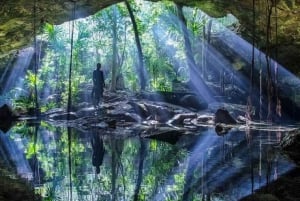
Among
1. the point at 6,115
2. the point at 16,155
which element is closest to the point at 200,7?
the point at 16,155

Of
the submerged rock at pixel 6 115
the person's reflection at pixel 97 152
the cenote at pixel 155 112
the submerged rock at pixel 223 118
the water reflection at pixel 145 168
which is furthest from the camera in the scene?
the submerged rock at pixel 6 115

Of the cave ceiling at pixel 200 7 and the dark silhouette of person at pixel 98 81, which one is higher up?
the cave ceiling at pixel 200 7

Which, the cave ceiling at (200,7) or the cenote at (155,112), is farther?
the cave ceiling at (200,7)

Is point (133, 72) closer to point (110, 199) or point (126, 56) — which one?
point (126, 56)

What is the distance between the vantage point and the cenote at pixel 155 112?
516cm

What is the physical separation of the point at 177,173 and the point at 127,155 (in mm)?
1828

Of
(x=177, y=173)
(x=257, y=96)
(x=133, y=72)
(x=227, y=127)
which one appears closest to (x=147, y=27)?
(x=133, y=72)

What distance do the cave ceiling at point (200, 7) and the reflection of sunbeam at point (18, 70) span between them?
12844 millimetres

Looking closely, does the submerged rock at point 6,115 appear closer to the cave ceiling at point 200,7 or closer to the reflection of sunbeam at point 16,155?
the cave ceiling at point 200,7

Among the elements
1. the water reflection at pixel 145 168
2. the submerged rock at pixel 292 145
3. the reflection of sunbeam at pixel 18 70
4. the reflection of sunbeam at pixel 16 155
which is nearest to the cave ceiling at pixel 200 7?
the reflection of sunbeam at pixel 16 155

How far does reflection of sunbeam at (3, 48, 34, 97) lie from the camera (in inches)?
1174

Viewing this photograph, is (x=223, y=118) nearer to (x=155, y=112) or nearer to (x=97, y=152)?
(x=155, y=112)

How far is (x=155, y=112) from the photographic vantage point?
17.2 metres

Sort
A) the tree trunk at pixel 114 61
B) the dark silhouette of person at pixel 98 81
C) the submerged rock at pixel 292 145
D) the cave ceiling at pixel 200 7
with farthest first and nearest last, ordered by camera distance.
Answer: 1. the tree trunk at pixel 114 61
2. the dark silhouette of person at pixel 98 81
3. the cave ceiling at pixel 200 7
4. the submerged rock at pixel 292 145
